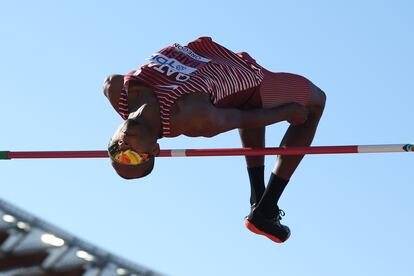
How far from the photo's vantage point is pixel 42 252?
762 inches

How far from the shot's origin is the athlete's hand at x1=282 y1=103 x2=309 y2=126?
26.9 feet

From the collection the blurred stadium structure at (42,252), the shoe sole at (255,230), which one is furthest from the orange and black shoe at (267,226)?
the blurred stadium structure at (42,252)

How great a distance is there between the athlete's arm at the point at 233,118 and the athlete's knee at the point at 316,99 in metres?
0.21

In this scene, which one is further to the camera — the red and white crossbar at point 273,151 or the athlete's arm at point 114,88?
the athlete's arm at point 114,88

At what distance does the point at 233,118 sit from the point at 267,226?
126cm

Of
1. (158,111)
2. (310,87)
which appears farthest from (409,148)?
(158,111)

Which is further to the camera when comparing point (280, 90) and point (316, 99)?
point (316, 99)

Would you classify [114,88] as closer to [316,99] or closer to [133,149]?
[133,149]

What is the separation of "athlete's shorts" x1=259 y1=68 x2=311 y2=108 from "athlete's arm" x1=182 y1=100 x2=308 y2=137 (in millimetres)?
153

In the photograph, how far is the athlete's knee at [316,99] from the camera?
852 cm

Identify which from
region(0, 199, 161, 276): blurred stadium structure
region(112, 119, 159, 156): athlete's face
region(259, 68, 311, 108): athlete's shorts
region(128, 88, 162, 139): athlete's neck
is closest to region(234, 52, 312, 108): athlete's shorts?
region(259, 68, 311, 108): athlete's shorts

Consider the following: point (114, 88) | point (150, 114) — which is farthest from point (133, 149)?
point (114, 88)

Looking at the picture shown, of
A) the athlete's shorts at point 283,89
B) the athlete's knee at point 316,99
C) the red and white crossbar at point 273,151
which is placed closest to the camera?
the red and white crossbar at point 273,151

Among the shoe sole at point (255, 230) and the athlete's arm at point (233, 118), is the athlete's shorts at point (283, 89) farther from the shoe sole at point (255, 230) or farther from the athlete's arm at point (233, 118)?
the shoe sole at point (255, 230)
